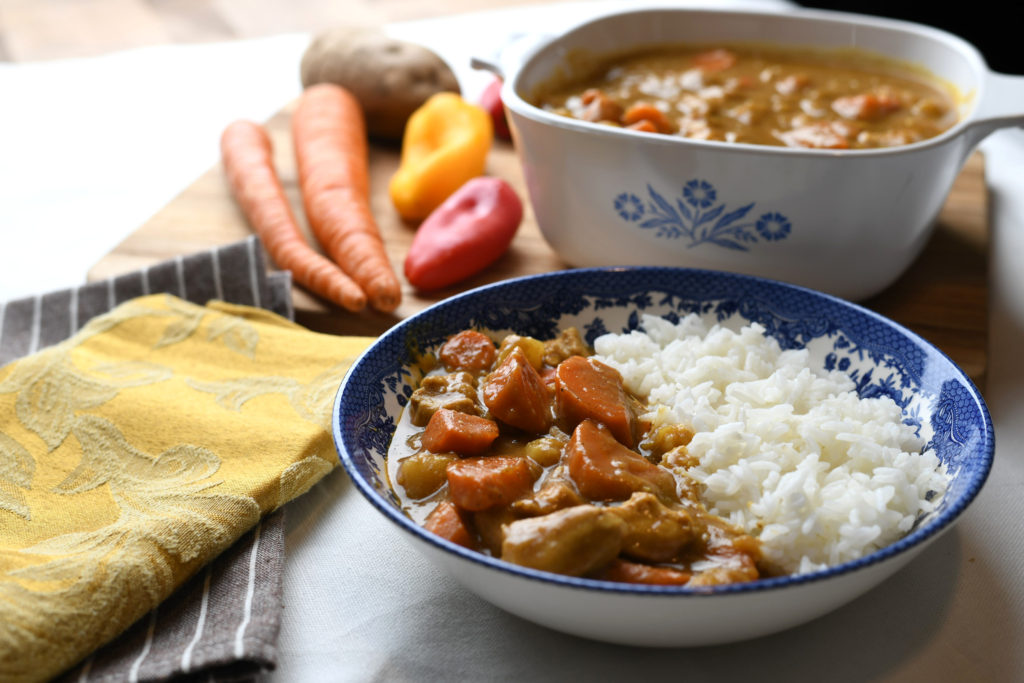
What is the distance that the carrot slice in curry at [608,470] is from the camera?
1707 mm

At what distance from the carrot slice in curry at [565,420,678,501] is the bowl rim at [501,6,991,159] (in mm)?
897

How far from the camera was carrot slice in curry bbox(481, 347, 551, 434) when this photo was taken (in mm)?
1898

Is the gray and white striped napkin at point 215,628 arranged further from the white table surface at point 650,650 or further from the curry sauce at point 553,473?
the curry sauce at point 553,473

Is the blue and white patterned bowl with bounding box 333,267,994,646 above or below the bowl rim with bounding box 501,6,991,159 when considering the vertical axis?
below

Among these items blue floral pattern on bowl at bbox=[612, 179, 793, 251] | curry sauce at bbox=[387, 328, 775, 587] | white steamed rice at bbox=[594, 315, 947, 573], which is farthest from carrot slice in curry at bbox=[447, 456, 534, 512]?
blue floral pattern on bowl at bbox=[612, 179, 793, 251]

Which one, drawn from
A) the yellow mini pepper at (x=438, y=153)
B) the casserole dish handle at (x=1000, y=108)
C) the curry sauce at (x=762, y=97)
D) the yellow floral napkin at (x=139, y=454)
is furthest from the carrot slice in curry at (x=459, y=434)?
the casserole dish handle at (x=1000, y=108)

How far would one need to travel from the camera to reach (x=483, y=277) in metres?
2.91

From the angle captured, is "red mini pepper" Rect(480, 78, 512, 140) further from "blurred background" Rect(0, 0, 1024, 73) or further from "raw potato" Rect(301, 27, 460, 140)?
"blurred background" Rect(0, 0, 1024, 73)

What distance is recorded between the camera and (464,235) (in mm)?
2828

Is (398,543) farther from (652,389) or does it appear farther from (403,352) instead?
(652,389)

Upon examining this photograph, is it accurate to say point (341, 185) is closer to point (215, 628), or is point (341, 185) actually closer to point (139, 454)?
point (139, 454)

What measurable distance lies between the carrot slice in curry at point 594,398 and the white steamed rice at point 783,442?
0.09 m

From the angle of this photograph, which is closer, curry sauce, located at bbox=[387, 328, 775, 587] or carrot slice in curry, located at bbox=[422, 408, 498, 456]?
curry sauce, located at bbox=[387, 328, 775, 587]

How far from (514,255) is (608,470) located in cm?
141
